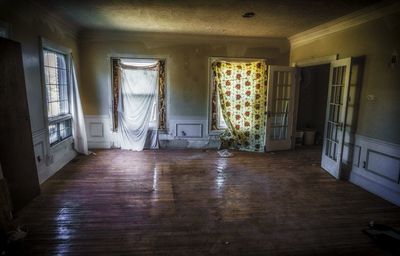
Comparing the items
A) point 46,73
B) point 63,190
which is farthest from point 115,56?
point 63,190

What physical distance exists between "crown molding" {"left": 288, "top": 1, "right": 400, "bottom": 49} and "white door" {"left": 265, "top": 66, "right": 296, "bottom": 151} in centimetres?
71

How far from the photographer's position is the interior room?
275cm

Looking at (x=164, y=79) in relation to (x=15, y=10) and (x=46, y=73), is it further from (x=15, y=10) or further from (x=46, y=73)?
(x=15, y=10)

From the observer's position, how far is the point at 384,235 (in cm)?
262

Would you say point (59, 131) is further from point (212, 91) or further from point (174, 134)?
point (212, 91)

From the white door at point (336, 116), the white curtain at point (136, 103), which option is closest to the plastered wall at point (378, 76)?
the white door at point (336, 116)

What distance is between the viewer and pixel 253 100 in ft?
20.3

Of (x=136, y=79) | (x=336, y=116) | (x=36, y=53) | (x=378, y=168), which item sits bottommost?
(x=378, y=168)

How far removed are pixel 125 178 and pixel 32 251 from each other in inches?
75.5

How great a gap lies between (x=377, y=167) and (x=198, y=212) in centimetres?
264

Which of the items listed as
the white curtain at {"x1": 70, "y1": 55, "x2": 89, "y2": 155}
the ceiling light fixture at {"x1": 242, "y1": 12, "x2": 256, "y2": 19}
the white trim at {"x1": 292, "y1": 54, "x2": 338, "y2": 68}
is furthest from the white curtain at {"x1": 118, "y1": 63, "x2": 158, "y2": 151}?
the white trim at {"x1": 292, "y1": 54, "x2": 338, "y2": 68}

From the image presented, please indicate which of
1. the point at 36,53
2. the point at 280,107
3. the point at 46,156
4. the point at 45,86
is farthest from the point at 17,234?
the point at 280,107

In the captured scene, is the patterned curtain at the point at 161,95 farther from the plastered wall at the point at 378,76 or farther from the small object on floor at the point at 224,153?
the plastered wall at the point at 378,76

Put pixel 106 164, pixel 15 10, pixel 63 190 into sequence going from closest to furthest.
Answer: pixel 15 10 < pixel 63 190 < pixel 106 164
